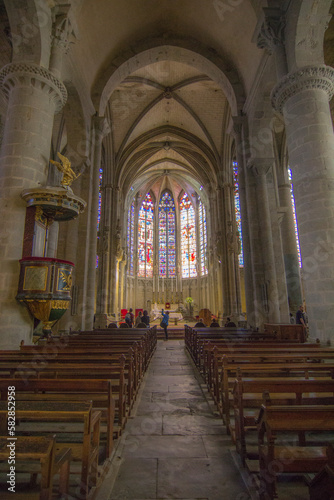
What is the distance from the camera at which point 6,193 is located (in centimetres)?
584

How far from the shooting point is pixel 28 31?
22.3ft

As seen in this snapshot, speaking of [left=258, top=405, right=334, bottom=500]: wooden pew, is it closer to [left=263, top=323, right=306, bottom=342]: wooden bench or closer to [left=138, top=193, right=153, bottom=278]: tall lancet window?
[left=263, top=323, right=306, bottom=342]: wooden bench

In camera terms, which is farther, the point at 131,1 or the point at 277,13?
the point at 131,1

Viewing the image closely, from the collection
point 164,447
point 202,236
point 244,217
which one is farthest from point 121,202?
point 164,447

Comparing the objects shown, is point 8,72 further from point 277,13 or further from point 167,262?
point 167,262

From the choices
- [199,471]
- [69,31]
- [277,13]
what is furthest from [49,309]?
[277,13]

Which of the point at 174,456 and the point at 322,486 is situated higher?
A: the point at 322,486

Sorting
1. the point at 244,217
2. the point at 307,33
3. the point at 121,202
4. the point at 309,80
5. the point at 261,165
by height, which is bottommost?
the point at 244,217

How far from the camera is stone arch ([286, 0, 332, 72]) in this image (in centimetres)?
657

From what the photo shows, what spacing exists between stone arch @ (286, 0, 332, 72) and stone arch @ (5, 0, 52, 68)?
584cm

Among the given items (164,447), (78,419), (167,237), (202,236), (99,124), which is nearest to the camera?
(78,419)

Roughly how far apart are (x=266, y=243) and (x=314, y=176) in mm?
4576

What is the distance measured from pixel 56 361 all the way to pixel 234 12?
12.0 meters

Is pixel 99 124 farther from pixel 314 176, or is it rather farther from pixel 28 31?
pixel 314 176
